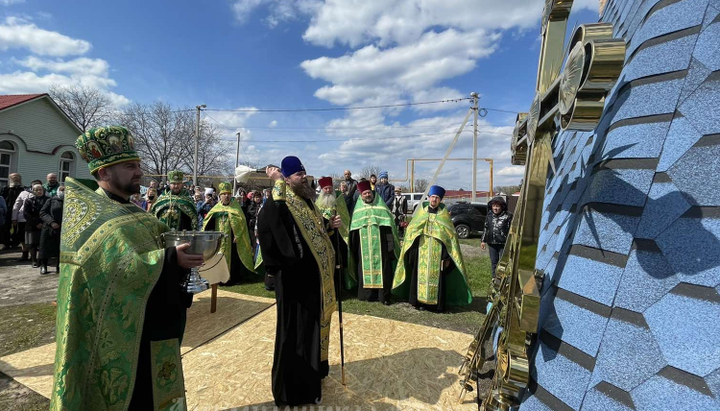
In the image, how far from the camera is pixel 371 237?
6930mm

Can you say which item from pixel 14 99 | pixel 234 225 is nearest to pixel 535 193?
pixel 234 225

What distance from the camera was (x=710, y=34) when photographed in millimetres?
1070

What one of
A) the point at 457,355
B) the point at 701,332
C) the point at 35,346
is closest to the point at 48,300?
the point at 35,346

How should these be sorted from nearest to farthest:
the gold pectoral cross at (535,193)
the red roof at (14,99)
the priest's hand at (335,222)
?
the gold pectoral cross at (535,193)
the priest's hand at (335,222)
the red roof at (14,99)

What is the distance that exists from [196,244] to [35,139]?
2314cm

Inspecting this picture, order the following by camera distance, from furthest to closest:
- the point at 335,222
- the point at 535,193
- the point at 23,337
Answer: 1. the point at 23,337
2. the point at 335,222
3. the point at 535,193

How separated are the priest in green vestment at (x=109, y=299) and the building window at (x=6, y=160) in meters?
21.7

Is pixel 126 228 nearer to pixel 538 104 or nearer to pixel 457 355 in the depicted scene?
pixel 538 104

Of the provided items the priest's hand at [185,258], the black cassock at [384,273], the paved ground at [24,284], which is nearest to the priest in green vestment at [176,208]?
the paved ground at [24,284]

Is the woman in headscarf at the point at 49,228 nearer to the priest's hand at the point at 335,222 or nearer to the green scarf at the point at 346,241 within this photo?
the green scarf at the point at 346,241

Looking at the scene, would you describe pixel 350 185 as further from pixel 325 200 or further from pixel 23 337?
pixel 23 337

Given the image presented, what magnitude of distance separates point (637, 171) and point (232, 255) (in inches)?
317

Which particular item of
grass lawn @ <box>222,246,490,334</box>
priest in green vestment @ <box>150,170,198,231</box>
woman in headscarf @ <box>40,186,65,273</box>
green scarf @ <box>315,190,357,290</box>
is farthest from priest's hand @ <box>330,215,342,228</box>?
woman in headscarf @ <box>40,186,65,273</box>

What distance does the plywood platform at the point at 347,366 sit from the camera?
3314 millimetres
